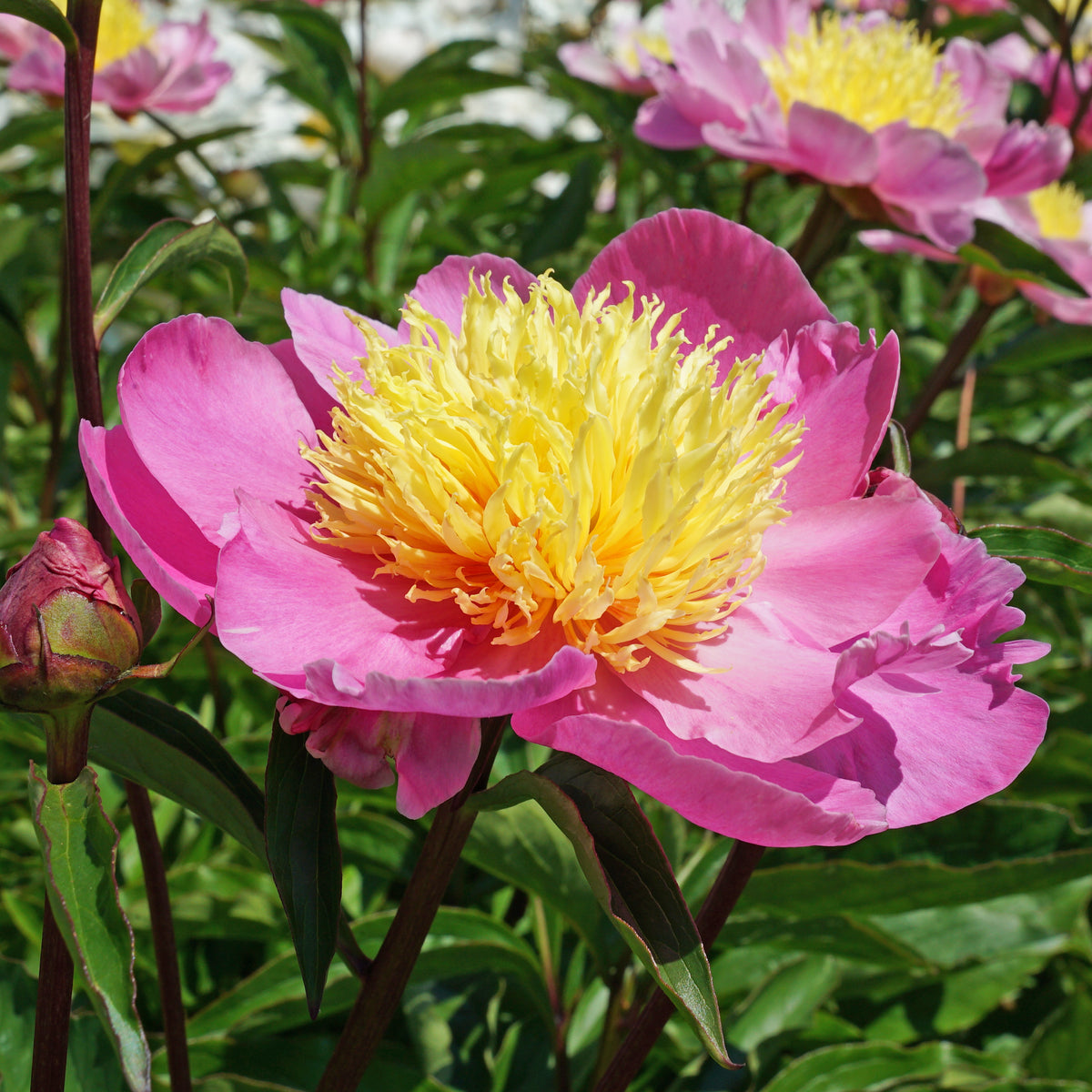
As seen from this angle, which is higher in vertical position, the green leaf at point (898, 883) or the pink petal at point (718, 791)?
the pink petal at point (718, 791)

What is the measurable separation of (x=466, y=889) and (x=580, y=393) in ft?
2.66

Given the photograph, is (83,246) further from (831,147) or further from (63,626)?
(831,147)

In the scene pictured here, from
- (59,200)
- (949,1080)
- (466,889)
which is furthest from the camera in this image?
(59,200)

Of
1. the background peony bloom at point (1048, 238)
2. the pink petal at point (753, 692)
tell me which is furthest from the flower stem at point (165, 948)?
the background peony bloom at point (1048, 238)

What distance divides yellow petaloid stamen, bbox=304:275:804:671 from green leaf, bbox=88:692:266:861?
13cm

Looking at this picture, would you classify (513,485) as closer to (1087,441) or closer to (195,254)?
(195,254)

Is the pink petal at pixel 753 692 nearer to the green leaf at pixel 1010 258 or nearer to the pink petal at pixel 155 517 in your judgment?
the pink petal at pixel 155 517

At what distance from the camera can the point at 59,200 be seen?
68.9 inches

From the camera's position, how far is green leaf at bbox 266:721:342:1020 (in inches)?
20.1

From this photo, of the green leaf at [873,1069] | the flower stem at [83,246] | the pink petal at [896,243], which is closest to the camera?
the flower stem at [83,246]

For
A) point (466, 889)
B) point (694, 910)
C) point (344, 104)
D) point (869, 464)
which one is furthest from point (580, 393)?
point (344, 104)

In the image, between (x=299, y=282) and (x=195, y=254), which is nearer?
(x=195, y=254)

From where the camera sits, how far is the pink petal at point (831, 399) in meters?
0.65

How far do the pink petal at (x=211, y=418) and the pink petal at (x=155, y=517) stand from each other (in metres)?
0.01
